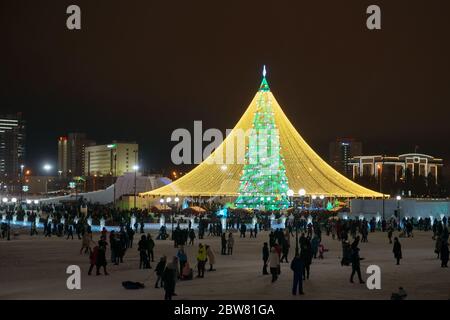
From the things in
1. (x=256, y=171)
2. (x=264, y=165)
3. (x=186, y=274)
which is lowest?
(x=186, y=274)

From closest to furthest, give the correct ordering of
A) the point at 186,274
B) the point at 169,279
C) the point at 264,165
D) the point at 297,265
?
the point at 169,279
the point at 297,265
the point at 186,274
the point at 264,165

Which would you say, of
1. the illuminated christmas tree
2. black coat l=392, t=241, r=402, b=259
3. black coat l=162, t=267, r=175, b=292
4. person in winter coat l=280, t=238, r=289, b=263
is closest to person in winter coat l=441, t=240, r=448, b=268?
black coat l=392, t=241, r=402, b=259

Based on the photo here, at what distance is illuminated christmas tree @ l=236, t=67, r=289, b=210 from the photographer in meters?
54.4

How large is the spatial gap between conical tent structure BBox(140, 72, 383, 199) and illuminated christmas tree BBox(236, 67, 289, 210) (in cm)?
8

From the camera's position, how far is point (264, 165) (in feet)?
179

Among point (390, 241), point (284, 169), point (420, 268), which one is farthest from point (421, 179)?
point (420, 268)

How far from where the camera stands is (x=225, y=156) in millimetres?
55250

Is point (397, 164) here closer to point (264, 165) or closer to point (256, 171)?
point (256, 171)

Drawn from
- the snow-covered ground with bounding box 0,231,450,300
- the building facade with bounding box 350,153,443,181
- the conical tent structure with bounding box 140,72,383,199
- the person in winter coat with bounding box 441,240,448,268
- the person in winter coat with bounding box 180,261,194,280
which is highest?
the building facade with bounding box 350,153,443,181

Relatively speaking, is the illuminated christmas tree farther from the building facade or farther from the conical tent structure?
the building facade

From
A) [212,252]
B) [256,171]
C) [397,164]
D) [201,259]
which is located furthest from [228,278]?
[397,164]

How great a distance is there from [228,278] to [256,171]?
36716 mm
